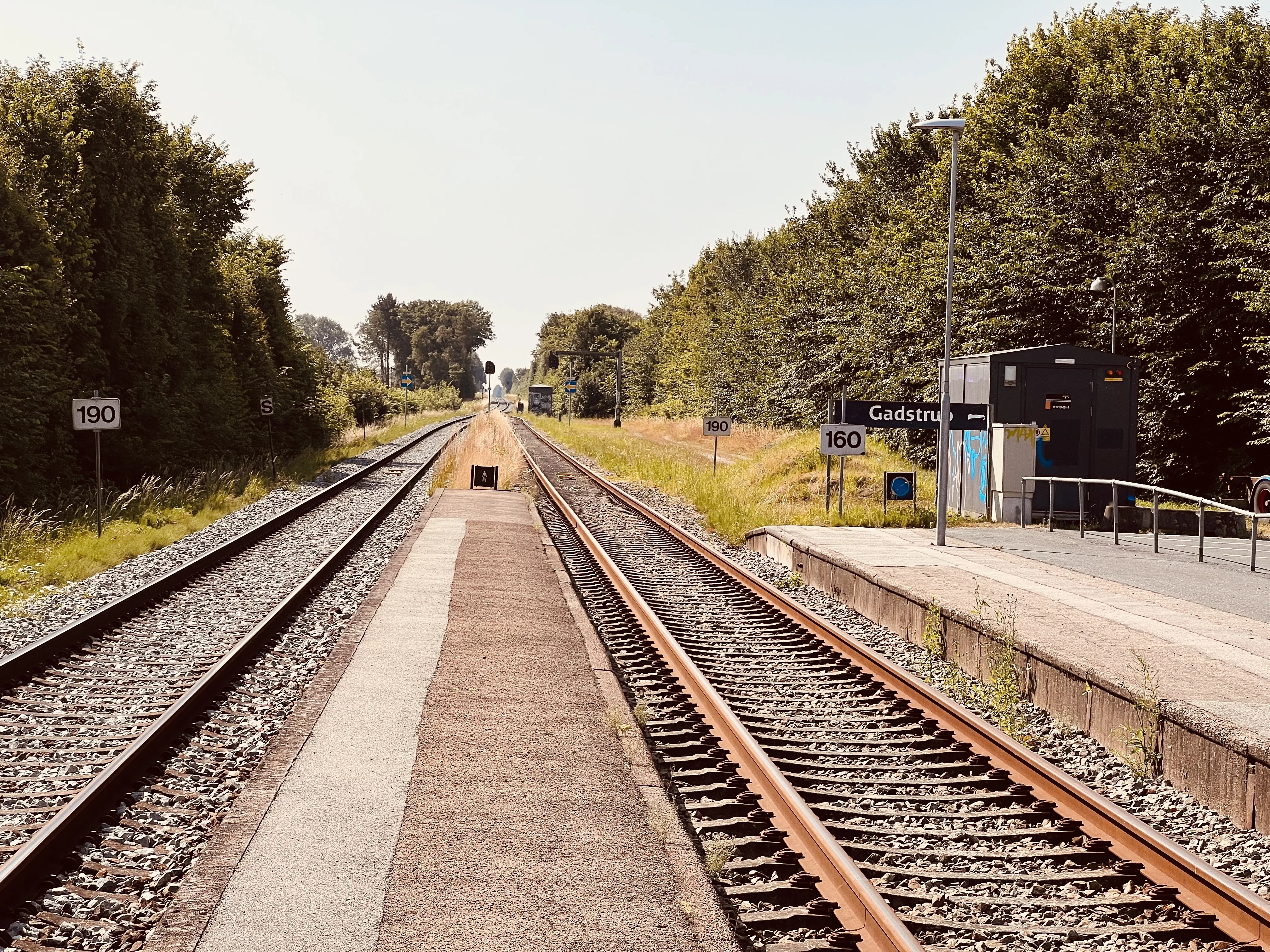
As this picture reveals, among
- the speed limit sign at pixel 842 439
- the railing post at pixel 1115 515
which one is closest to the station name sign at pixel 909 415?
the speed limit sign at pixel 842 439

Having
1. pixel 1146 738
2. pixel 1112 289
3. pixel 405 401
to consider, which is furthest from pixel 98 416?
pixel 405 401

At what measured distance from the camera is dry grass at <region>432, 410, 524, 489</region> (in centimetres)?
3036

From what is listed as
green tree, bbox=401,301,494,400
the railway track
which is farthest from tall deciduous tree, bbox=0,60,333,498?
green tree, bbox=401,301,494,400

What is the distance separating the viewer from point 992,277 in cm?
3005

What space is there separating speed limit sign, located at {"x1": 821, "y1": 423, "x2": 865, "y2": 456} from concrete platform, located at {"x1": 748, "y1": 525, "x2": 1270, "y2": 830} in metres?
1.31

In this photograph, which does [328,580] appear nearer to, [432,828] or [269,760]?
[269,760]

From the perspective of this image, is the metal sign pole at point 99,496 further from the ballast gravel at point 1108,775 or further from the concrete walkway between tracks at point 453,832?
the ballast gravel at point 1108,775

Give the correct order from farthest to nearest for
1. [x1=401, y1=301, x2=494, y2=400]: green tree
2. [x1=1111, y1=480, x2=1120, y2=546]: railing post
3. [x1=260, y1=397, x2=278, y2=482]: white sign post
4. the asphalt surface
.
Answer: [x1=401, y1=301, x2=494, y2=400]: green tree
[x1=260, y1=397, x2=278, y2=482]: white sign post
[x1=1111, y1=480, x2=1120, y2=546]: railing post
the asphalt surface

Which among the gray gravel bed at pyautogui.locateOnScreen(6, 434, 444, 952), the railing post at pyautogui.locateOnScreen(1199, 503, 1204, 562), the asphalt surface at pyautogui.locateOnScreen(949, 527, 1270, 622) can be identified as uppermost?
the railing post at pyautogui.locateOnScreen(1199, 503, 1204, 562)

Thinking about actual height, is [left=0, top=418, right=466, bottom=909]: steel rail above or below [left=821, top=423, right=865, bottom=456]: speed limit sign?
below

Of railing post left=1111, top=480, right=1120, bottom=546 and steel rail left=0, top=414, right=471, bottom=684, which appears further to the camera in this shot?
railing post left=1111, top=480, right=1120, bottom=546

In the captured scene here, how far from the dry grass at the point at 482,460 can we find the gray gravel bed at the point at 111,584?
6367 mm

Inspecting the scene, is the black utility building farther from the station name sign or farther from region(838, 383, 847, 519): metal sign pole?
region(838, 383, 847, 519): metal sign pole

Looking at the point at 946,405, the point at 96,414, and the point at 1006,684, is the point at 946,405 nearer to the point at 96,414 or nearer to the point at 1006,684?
the point at 1006,684
